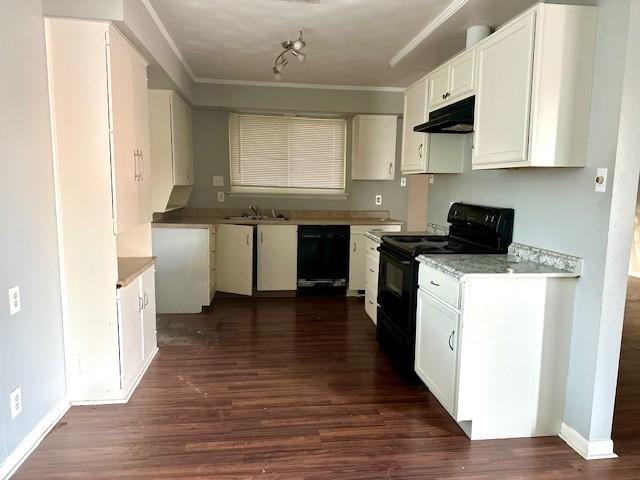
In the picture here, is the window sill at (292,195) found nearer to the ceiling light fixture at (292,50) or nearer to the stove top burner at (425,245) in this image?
the ceiling light fixture at (292,50)

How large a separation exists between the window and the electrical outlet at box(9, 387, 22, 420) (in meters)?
3.65

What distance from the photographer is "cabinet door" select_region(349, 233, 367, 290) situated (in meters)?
5.06

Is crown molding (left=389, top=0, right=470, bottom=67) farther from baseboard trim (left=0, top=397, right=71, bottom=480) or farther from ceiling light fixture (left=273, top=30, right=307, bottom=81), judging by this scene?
baseboard trim (left=0, top=397, right=71, bottom=480)

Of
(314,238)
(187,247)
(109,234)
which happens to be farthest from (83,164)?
(314,238)

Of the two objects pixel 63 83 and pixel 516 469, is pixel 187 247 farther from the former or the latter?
pixel 516 469

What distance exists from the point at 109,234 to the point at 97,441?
1082 millimetres

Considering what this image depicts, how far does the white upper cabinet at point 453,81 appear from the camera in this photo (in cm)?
271

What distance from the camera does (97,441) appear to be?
2197 millimetres

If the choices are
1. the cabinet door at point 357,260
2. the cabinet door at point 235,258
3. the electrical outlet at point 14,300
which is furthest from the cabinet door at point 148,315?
the cabinet door at point 357,260

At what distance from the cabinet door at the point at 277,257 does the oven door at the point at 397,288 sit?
170cm

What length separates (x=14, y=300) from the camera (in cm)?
198

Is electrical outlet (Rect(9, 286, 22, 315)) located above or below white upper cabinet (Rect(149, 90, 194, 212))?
below

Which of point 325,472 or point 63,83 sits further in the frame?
point 63,83

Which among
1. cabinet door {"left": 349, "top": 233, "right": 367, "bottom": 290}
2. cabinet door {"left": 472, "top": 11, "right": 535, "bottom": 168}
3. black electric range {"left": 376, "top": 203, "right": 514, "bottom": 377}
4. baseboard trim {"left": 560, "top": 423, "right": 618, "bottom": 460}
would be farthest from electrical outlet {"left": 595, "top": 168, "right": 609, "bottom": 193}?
cabinet door {"left": 349, "top": 233, "right": 367, "bottom": 290}
